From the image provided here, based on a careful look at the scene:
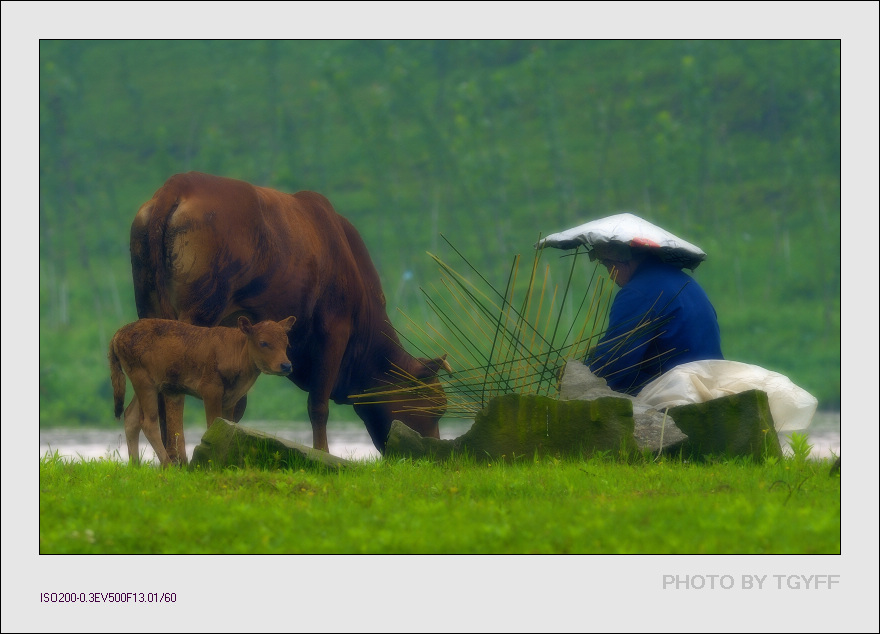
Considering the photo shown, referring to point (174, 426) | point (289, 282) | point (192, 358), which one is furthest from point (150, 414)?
point (289, 282)

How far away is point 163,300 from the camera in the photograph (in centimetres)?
764

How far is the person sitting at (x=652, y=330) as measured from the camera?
7.80 metres

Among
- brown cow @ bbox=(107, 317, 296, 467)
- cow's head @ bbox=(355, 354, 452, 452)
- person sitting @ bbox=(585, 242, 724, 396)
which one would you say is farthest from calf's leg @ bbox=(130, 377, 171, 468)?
person sitting @ bbox=(585, 242, 724, 396)

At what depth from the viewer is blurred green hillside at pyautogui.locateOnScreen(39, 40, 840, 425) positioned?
3225cm

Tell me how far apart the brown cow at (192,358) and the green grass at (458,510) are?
0.61m

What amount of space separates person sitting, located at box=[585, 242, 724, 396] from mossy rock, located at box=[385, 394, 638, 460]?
90 cm

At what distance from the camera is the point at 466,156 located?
34.1 m

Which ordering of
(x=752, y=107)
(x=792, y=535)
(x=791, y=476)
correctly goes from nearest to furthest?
(x=792, y=535)
(x=791, y=476)
(x=752, y=107)

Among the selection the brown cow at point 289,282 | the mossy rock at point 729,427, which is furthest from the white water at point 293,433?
the mossy rock at point 729,427

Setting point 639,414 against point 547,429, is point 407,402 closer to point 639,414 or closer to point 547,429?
point 547,429

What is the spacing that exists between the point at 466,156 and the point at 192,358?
90.5 ft

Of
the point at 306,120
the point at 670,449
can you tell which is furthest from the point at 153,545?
the point at 306,120

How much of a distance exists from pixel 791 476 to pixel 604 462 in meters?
1.08

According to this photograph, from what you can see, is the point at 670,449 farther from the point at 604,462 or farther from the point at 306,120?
the point at 306,120
